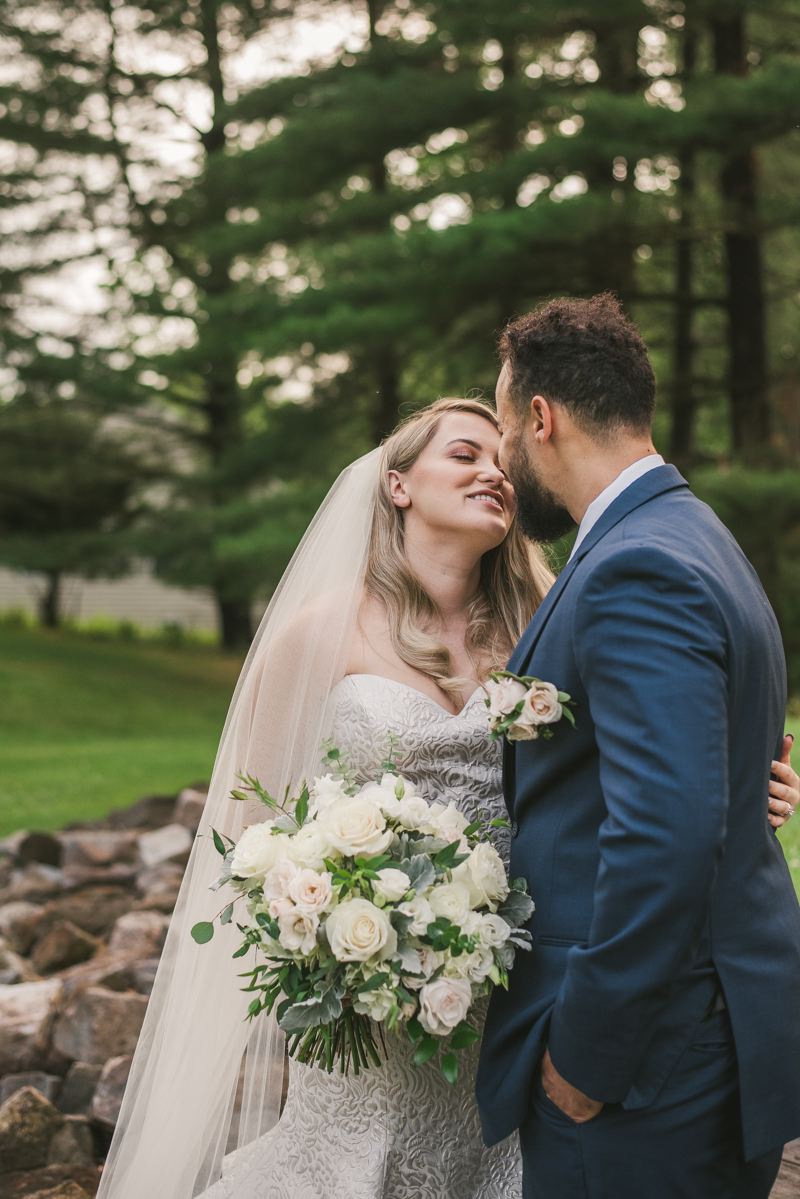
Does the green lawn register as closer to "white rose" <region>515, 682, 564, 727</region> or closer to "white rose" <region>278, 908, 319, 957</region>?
"white rose" <region>278, 908, 319, 957</region>

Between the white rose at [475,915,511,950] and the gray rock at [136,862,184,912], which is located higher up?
the white rose at [475,915,511,950]

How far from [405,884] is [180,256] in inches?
725

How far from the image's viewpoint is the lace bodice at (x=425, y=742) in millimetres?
2943

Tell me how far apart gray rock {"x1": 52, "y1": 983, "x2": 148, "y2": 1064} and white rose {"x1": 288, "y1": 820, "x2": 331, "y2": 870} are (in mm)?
2952

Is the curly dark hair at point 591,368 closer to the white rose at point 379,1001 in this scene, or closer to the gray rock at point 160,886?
the white rose at point 379,1001

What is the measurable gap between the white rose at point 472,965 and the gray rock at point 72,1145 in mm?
2676

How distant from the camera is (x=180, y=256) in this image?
18625 mm

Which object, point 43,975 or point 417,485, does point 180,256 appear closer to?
point 43,975

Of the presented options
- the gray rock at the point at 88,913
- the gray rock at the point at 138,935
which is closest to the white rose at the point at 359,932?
the gray rock at the point at 138,935

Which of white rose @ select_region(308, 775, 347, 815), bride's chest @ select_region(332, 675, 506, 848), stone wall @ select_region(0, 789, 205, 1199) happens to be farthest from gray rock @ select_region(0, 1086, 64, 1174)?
white rose @ select_region(308, 775, 347, 815)

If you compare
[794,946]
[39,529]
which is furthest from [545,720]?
[39,529]

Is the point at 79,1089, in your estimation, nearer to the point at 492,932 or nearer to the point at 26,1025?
the point at 26,1025

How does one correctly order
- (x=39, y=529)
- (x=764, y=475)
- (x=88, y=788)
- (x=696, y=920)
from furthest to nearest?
(x=39, y=529) < (x=88, y=788) < (x=764, y=475) < (x=696, y=920)

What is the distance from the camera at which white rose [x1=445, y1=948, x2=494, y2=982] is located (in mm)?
2072
